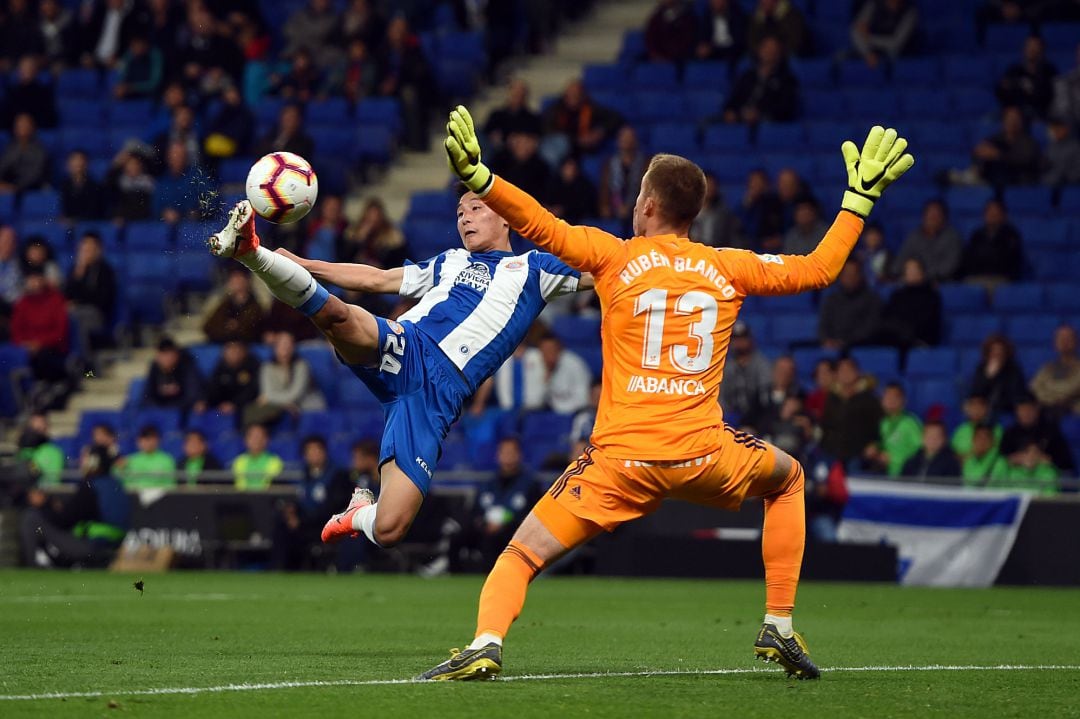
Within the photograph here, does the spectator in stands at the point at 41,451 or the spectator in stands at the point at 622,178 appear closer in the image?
the spectator in stands at the point at 41,451

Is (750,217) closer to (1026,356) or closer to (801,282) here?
(1026,356)

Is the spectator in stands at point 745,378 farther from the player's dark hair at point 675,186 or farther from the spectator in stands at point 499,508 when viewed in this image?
the player's dark hair at point 675,186

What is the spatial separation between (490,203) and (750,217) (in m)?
13.5

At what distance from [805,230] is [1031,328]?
8.56ft

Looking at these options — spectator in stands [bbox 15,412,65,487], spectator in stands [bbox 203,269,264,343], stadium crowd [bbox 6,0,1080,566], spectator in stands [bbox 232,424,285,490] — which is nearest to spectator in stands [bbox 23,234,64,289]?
stadium crowd [bbox 6,0,1080,566]

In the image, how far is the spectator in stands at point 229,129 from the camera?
2289 centimetres

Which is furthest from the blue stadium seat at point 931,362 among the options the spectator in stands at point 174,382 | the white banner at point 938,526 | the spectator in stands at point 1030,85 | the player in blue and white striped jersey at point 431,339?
the player in blue and white striped jersey at point 431,339

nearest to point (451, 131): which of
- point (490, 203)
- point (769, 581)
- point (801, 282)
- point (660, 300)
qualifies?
point (490, 203)

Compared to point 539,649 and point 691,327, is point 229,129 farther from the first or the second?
point 691,327

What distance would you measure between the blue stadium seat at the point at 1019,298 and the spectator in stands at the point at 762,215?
96.0 inches

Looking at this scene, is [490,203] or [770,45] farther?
[770,45]

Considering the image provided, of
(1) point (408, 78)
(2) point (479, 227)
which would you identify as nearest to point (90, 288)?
(1) point (408, 78)

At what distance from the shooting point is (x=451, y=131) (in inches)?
269

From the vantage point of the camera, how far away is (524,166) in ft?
68.1
